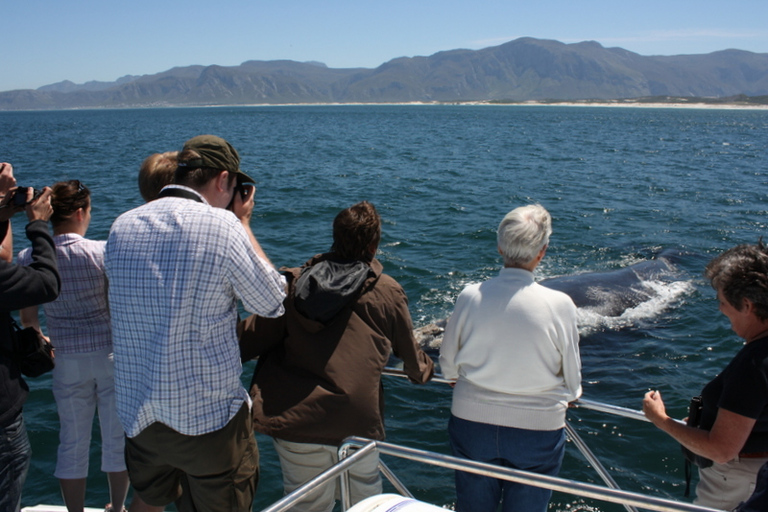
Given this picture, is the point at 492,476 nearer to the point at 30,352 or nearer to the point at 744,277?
the point at 744,277

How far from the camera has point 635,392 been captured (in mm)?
8711

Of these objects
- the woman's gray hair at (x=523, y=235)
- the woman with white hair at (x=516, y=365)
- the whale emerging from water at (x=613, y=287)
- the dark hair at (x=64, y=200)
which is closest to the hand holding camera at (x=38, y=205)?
the dark hair at (x=64, y=200)

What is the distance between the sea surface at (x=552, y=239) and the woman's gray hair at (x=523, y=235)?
3.96 metres

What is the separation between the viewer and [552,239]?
1802cm

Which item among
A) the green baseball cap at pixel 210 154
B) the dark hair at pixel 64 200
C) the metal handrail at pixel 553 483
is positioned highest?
the green baseball cap at pixel 210 154

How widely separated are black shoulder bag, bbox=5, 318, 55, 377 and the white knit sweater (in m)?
2.40

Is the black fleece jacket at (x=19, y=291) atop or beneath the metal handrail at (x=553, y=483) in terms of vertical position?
atop

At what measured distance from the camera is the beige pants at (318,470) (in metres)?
3.43

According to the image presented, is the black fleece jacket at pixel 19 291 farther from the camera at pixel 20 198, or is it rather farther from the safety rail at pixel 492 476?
the safety rail at pixel 492 476

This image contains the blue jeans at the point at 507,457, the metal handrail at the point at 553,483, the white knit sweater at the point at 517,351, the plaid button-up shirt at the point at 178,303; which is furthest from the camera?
the blue jeans at the point at 507,457

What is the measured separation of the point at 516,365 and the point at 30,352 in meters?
2.80

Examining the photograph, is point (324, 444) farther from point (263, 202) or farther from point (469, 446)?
point (263, 202)

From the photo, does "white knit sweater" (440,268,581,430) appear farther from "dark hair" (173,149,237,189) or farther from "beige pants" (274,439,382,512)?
"dark hair" (173,149,237,189)

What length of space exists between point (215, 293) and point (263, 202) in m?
21.2
